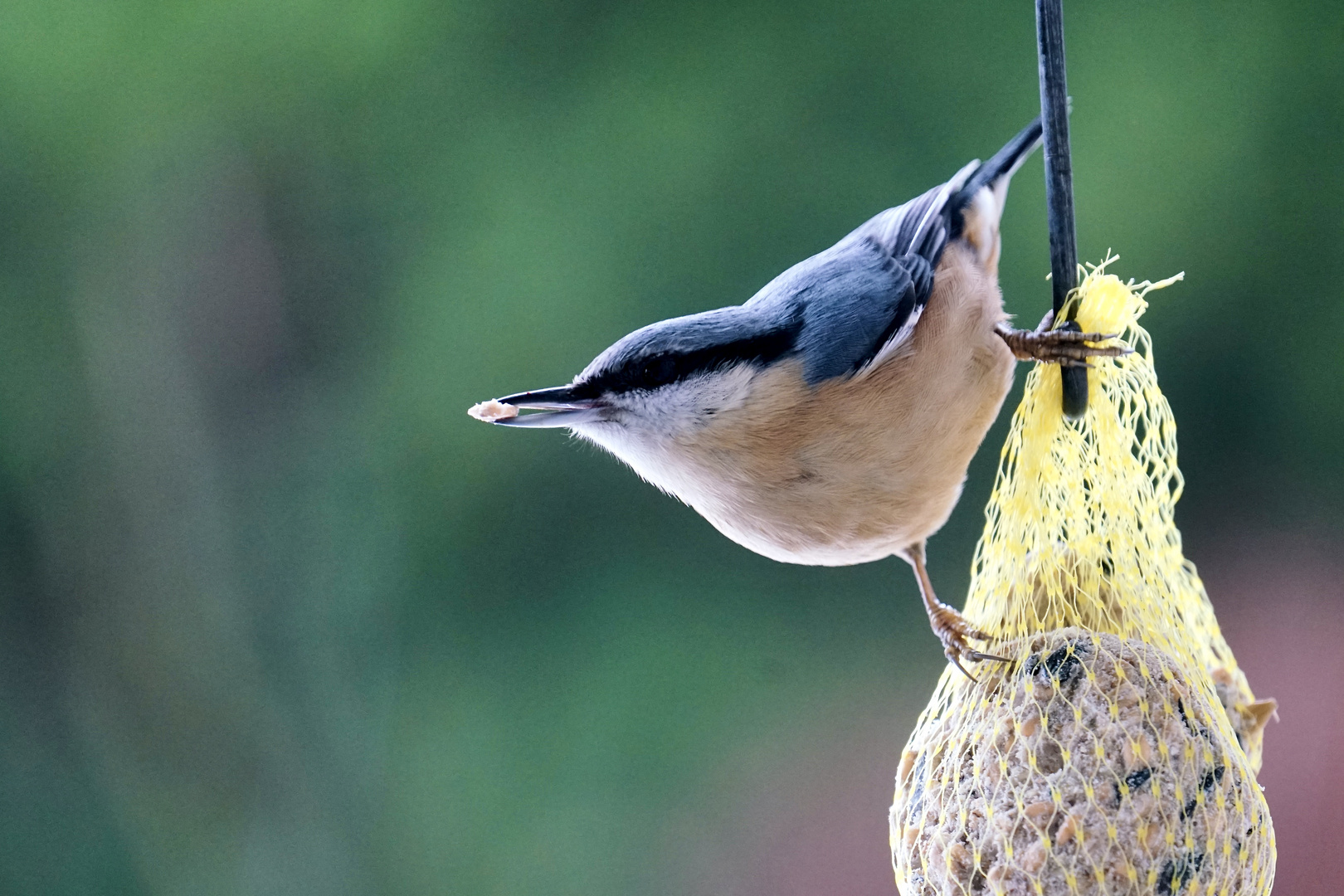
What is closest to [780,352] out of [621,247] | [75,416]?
[621,247]

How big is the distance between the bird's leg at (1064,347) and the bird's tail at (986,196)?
0.25m

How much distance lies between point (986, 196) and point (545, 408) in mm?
570

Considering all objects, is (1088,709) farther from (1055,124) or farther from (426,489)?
(426,489)

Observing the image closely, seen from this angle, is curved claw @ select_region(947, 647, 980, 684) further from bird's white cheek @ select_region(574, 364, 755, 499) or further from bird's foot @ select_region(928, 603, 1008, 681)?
bird's white cheek @ select_region(574, 364, 755, 499)

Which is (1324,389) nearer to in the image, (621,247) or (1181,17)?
(1181,17)

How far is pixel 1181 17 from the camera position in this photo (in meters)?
1.97

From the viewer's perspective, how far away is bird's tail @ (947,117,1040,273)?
1168 millimetres

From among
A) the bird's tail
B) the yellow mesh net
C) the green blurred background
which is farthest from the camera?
the green blurred background

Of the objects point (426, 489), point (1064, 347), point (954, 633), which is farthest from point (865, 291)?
point (426, 489)

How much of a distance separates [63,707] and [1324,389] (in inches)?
99.8

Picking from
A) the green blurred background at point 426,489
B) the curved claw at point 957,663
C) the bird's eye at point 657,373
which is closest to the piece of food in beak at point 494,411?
the bird's eye at point 657,373

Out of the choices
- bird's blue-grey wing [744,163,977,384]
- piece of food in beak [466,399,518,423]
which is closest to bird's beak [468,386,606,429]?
piece of food in beak [466,399,518,423]

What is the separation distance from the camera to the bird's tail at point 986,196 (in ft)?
3.83

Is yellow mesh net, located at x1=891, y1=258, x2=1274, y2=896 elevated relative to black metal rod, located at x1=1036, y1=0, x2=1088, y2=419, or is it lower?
lower
